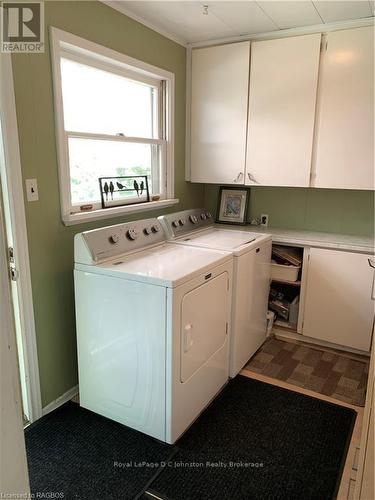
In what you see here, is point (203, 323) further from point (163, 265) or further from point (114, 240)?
point (114, 240)

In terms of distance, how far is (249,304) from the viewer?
8.38 ft

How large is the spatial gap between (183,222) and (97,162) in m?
0.73

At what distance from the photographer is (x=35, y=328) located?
6.61ft

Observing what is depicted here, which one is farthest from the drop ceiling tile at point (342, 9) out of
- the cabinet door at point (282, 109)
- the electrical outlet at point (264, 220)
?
the electrical outlet at point (264, 220)

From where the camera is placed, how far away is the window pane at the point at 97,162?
2.29m

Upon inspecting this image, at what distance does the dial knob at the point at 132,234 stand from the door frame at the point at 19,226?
565 millimetres

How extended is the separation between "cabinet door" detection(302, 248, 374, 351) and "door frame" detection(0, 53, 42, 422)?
6.43 feet

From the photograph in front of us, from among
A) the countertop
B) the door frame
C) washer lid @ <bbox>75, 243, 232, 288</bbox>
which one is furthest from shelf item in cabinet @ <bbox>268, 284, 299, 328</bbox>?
the door frame

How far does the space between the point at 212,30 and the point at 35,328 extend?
7.77 ft

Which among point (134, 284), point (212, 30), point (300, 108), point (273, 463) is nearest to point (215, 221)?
point (300, 108)

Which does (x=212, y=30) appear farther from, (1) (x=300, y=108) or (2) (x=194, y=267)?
(2) (x=194, y=267)

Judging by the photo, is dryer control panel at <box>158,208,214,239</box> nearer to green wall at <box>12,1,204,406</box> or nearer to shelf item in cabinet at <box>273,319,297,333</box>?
green wall at <box>12,1,204,406</box>

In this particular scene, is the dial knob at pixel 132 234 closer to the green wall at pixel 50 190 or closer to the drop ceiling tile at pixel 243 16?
the green wall at pixel 50 190

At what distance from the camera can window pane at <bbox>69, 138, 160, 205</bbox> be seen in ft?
7.50
